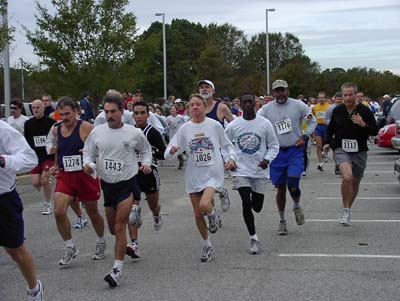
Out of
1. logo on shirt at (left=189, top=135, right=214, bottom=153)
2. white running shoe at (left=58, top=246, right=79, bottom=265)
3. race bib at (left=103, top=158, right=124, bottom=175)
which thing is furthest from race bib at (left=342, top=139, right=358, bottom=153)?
white running shoe at (left=58, top=246, right=79, bottom=265)

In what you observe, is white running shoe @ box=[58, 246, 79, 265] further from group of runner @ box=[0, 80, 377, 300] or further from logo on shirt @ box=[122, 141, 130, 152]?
logo on shirt @ box=[122, 141, 130, 152]

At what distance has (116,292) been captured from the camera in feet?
20.9

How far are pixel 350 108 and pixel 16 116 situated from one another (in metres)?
6.19

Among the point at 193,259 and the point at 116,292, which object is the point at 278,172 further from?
the point at 116,292

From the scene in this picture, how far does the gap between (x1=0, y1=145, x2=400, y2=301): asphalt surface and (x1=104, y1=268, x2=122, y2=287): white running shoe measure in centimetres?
9

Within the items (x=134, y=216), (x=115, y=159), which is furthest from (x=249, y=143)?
(x=115, y=159)

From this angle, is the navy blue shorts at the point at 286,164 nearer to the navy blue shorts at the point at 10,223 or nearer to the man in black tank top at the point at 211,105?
the man in black tank top at the point at 211,105

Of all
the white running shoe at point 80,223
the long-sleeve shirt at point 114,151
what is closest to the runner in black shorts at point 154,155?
the long-sleeve shirt at point 114,151

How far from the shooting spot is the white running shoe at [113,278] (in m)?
6.45

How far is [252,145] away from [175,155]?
0.97 metres

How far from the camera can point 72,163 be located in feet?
Answer: 25.6

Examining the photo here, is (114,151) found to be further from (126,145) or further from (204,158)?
(204,158)

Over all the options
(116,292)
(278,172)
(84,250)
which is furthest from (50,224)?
(116,292)

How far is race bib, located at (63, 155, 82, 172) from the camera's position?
25.3 feet
